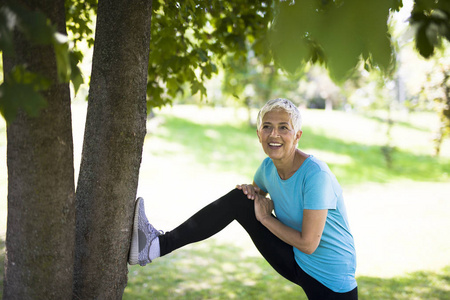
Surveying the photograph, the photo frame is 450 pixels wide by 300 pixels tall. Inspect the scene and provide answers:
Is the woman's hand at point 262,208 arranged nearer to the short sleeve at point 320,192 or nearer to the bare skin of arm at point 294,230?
the bare skin of arm at point 294,230

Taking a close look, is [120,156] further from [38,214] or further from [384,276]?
[384,276]

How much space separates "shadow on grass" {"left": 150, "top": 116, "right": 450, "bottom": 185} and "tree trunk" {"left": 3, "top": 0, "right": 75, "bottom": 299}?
9.38 m

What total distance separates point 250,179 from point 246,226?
8.09m

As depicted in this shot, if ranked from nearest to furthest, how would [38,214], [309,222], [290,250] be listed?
[38,214], [309,222], [290,250]

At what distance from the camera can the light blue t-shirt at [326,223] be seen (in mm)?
2326

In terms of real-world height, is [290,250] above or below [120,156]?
below

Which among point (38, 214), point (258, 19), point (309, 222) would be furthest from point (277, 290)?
point (38, 214)

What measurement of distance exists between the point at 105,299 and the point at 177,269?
2.59m

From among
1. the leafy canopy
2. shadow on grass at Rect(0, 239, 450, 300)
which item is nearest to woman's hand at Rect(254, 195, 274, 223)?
shadow on grass at Rect(0, 239, 450, 300)

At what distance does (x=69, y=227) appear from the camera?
1.81 meters

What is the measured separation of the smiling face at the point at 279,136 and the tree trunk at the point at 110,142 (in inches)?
34.1

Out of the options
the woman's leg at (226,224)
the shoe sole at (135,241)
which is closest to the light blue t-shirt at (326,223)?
the woman's leg at (226,224)

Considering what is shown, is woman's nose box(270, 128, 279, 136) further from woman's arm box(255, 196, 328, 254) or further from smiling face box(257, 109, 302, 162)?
woman's arm box(255, 196, 328, 254)

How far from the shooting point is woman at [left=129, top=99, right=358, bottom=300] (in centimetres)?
232
